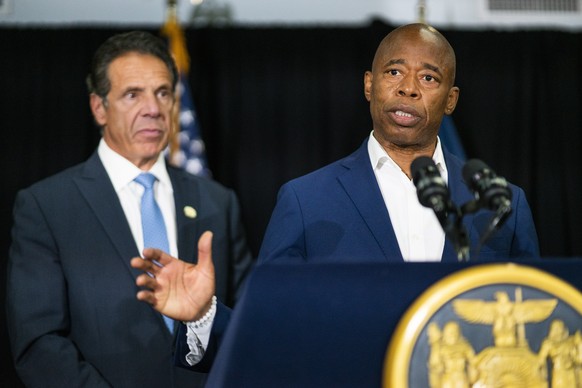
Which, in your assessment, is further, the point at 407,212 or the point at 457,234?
the point at 407,212

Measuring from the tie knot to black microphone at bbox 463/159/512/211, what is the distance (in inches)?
50.5

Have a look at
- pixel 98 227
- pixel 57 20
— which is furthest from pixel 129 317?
pixel 57 20

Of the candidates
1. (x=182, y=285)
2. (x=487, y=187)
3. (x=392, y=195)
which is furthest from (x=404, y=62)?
(x=182, y=285)

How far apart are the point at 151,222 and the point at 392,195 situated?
2.67 feet

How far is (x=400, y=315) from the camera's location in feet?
4.29

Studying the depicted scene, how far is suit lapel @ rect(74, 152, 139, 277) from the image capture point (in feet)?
8.12

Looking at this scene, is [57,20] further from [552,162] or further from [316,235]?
[316,235]

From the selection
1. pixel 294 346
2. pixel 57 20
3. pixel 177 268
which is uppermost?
pixel 57 20

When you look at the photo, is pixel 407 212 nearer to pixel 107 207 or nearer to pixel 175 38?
pixel 107 207

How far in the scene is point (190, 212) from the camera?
265 cm

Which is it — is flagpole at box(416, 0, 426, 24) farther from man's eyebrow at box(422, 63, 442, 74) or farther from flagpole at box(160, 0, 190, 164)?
man's eyebrow at box(422, 63, 442, 74)

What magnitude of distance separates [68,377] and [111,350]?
15cm

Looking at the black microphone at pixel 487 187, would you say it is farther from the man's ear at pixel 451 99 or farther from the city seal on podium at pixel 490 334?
the man's ear at pixel 451 99

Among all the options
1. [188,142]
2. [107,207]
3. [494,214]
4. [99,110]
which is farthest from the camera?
[188,142]
